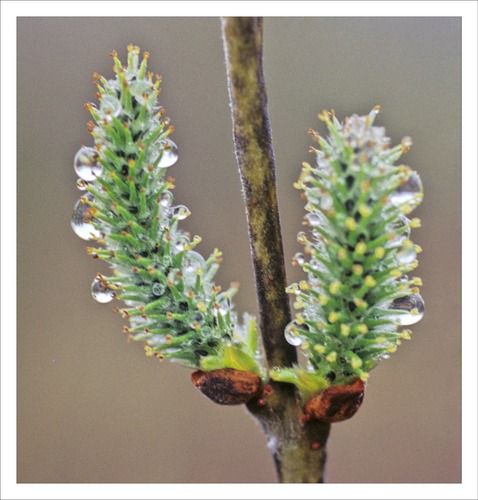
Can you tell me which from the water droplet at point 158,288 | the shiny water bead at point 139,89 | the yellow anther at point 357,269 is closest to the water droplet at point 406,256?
the yellow anther at point 357,269

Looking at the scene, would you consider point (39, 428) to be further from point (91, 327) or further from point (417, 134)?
point (417, 134)

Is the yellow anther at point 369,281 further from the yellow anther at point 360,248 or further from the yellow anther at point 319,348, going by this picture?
the yellow anther at point 319,348

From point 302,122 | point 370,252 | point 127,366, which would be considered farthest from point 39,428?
point 370,252

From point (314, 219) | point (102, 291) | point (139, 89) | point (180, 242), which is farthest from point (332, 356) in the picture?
point (139, 89)

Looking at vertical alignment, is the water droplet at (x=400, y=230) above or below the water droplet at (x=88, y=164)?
below

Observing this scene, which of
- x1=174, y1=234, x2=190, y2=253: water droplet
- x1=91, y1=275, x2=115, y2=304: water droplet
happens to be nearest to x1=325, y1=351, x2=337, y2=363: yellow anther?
x1=174, y1=234, x2=190, y2=253: water droplet

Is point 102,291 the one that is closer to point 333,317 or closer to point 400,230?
point 333,317
